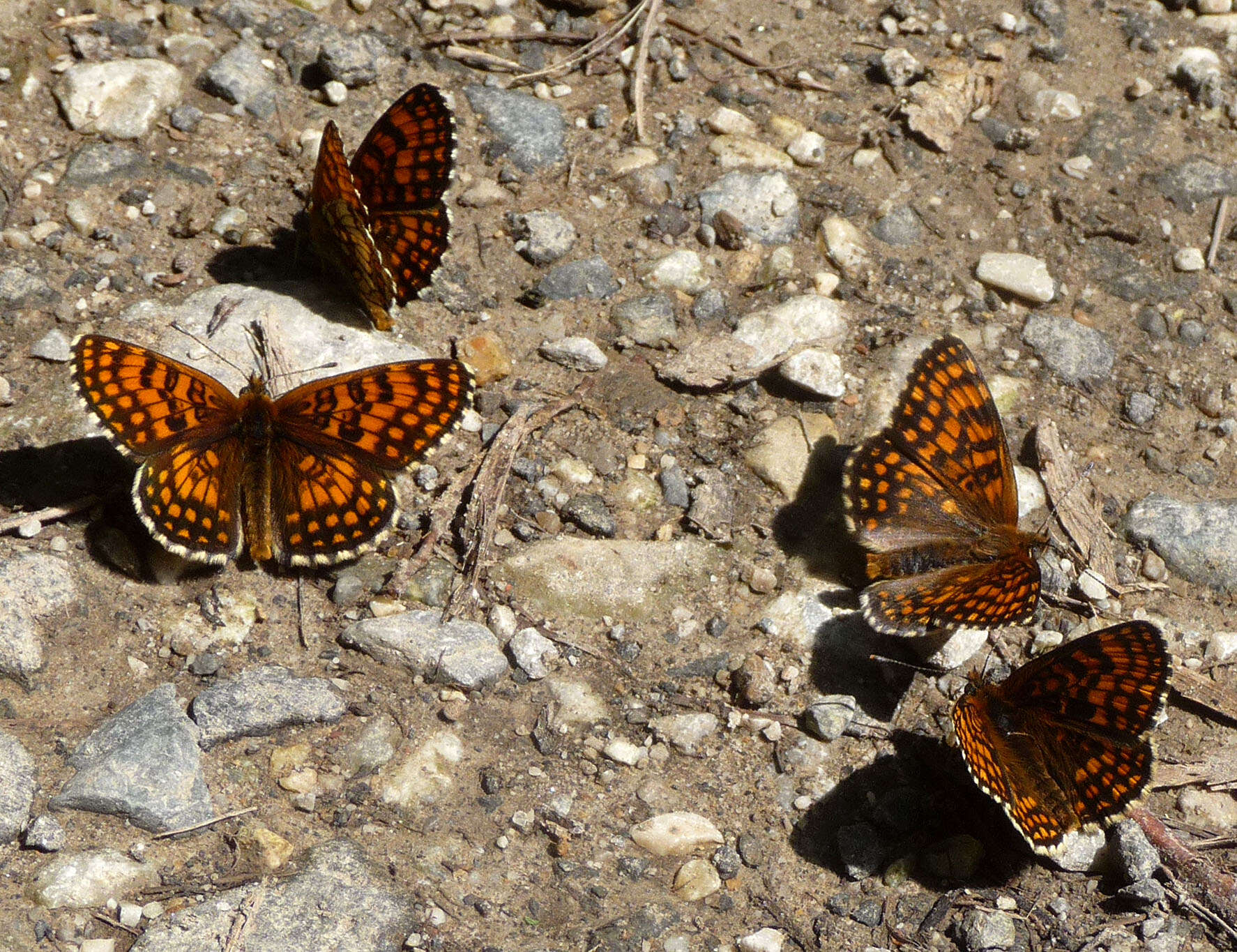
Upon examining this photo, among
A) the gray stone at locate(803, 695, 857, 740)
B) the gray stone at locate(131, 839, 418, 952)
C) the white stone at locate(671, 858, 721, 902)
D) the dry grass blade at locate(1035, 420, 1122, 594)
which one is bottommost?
the white stone at locate(671, 858, 721, 902)

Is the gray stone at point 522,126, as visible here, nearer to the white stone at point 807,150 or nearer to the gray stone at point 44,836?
the white stone at point 807,150

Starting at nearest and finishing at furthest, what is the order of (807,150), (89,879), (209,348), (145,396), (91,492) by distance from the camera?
(89,879)
(145,396)
(91,492)
(209,348)
(807,150)

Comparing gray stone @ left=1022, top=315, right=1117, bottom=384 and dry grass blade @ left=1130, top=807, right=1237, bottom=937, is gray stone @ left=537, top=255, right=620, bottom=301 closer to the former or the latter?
gray stone @ left=1022, top=315, right=1117, bottom=384

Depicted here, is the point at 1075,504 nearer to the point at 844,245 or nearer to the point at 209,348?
the point at 844,245

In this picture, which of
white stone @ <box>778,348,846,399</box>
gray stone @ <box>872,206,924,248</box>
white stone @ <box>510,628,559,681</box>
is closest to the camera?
white stone @ <box>510,628,559,681</box>

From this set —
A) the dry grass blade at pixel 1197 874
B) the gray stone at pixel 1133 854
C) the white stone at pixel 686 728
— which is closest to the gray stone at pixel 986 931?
the gray stone at pixel 1133 854

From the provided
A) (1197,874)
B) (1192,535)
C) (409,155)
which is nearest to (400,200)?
(409,155)

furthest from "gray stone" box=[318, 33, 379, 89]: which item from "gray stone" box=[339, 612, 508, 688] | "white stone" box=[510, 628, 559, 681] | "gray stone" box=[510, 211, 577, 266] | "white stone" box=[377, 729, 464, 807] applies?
"white stone" box=[377, 729, 464, 807]
